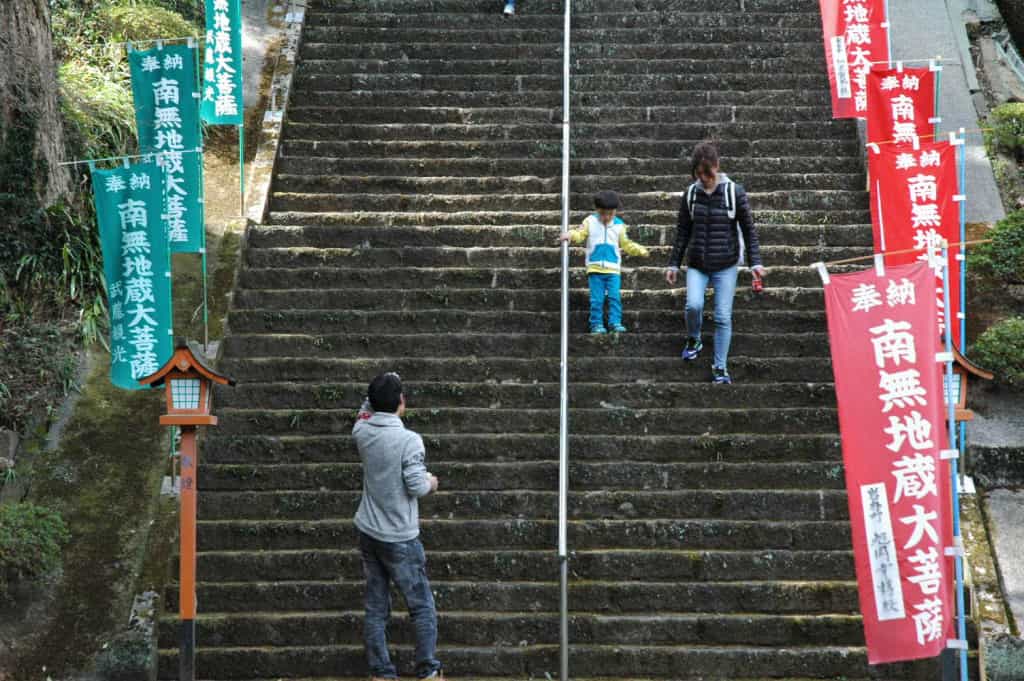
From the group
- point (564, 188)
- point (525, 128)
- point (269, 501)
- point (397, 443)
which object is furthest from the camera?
point (525, 128)

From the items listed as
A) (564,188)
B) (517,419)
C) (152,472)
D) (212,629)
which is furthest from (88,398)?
(564,188)

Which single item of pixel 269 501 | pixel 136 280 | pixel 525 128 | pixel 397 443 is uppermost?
pixel 525 128

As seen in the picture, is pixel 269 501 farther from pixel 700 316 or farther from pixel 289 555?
pixel 700 316

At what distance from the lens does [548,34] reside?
44.3ft

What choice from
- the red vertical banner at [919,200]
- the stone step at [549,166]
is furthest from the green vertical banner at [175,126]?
the red vertical banner at [919,200]

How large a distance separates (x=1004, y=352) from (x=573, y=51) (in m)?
5.72

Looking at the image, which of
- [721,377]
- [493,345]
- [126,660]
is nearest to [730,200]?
[721,377]

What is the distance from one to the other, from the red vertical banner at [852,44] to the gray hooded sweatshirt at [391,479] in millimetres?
5891

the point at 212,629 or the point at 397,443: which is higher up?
the point at 397,443

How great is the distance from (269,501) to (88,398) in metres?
1.87

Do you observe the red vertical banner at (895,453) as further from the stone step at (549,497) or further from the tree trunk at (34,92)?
the tree trunk at (34,92)

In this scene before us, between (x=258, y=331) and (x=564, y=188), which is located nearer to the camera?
(x=258, y=331)

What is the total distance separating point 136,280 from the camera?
863 centimetres

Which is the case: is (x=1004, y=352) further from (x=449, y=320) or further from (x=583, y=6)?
(x=583, y=6)
